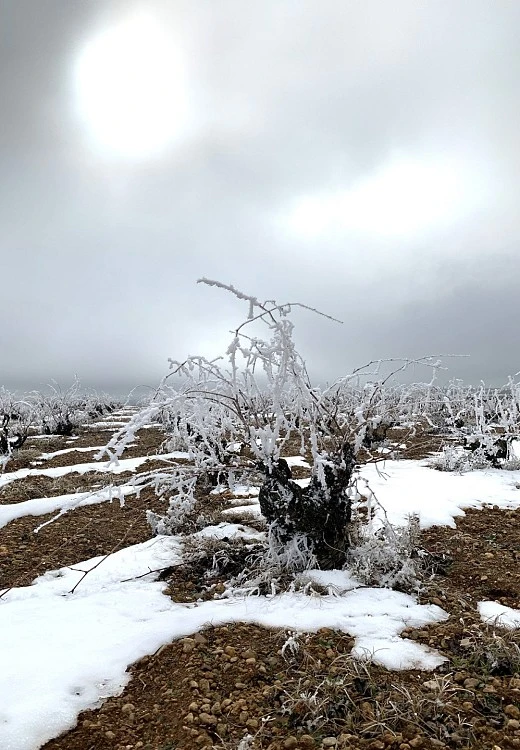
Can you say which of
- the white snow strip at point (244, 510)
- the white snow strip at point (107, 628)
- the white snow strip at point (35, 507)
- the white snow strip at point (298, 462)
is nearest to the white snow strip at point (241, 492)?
the white snow strip at point (244, 510)

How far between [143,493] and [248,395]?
15.0ft

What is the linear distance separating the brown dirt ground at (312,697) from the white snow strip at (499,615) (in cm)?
7

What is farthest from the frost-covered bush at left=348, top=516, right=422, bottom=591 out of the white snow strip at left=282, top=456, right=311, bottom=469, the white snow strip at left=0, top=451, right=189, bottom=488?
the white snow strip at left=0, top=451, right=189, bottom=488

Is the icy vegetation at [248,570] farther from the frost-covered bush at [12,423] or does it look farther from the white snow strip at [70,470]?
the frost-covered bush at [12,423]

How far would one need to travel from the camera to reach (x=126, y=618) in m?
3.48

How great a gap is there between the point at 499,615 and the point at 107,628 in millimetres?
2570

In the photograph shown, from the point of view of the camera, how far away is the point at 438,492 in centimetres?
737

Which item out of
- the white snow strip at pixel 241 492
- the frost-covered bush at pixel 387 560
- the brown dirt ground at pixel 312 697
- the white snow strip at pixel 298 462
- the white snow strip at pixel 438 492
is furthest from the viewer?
the white snow strip at pixel 298 462

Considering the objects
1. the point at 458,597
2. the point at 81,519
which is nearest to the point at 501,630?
the point at 458,597

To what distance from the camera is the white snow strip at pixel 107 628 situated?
2.53m

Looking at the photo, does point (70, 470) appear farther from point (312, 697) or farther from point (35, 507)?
point (312, 697)

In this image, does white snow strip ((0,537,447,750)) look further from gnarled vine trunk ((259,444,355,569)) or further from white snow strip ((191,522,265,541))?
white snow strip ((191,522,265,541))

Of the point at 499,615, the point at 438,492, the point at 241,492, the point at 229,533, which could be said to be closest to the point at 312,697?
the point at 499,615

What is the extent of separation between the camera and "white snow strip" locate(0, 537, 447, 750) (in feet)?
8.30
